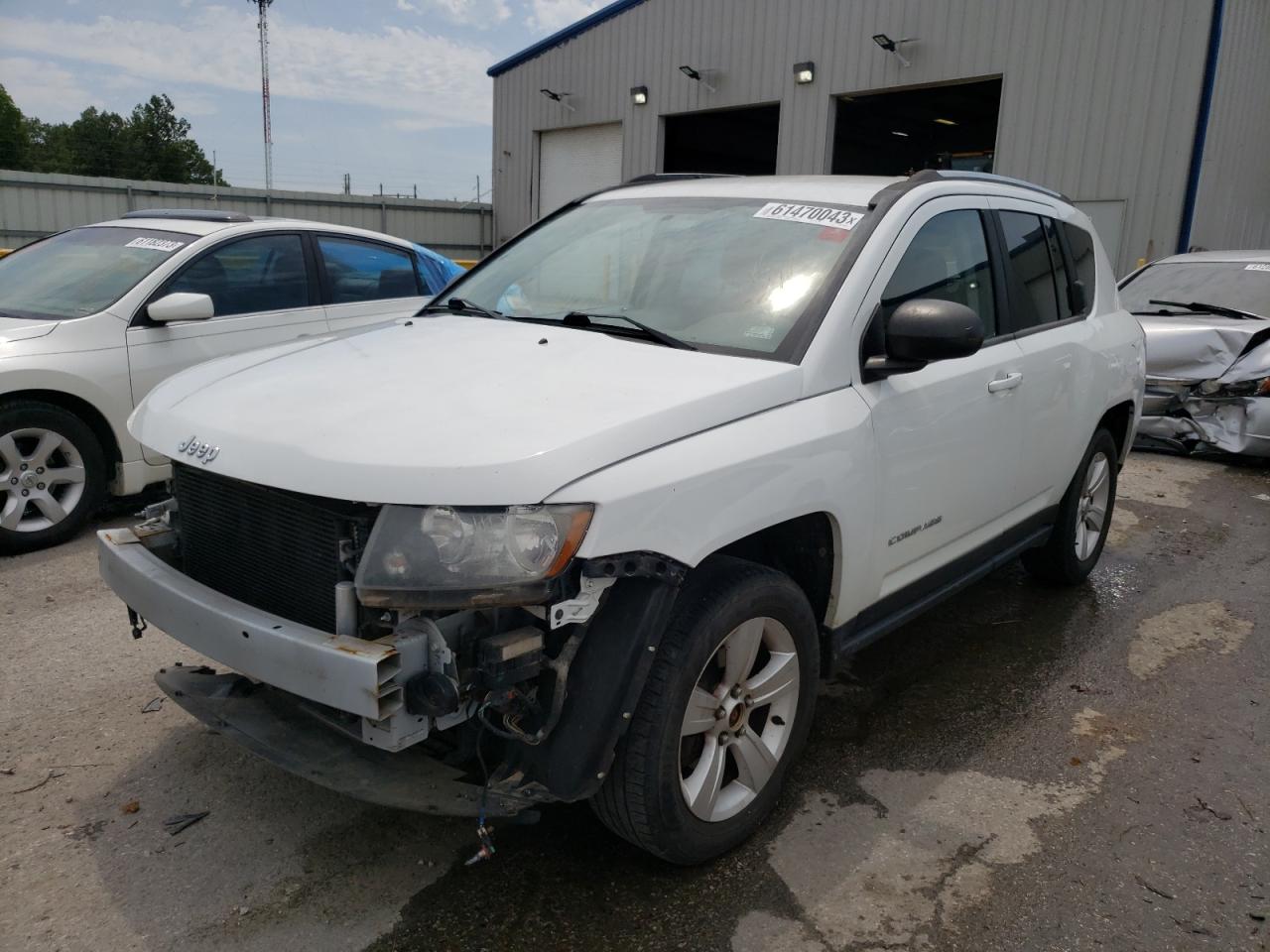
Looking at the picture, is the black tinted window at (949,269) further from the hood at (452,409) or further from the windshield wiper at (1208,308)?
the windshield wiper at (1208,308)

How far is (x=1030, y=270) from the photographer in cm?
410

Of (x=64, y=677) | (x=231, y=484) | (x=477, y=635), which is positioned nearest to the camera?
(x=477, y=635)

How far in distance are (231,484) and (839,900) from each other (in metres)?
1.88

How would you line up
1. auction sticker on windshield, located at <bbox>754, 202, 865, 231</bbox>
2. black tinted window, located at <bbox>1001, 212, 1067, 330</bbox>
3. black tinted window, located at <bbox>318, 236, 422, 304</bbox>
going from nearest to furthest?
1. auction sticker on windshield, located at <bbox>754, 202, 865, 231</bbox>
2. black tinted window, located at <bbox>1001, 212, 1067, 330</bbox>
3. black tinted window, located at <bbox>318, 236, 422, 304</bbox>

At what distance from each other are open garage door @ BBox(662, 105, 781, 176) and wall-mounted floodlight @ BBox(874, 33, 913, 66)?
2742mm

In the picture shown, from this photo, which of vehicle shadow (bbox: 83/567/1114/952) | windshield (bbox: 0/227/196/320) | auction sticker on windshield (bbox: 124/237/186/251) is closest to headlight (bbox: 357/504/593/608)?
vehicle shadow (bbox: 83/567/1114/952)

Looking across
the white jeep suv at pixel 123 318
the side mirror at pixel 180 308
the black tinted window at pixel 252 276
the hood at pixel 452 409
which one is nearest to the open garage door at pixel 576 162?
the white jeep suv at pixel 123 318

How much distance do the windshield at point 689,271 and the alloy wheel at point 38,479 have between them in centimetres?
262

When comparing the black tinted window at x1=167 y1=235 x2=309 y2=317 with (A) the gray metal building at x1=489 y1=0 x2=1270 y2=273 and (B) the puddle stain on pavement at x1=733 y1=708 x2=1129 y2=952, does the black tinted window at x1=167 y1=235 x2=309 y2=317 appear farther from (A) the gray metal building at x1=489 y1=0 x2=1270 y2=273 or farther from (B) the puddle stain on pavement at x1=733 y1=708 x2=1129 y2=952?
(A) the gray metal building at x1=489 y1=0 x2=1270 y2=273

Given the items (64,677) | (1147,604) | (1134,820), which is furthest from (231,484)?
(1147,604)

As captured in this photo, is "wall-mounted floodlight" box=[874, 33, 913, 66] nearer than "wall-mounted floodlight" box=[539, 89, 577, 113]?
Yes

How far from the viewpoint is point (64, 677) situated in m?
3.69

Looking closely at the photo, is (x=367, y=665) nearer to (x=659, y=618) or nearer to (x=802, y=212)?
(x=659, y=618)

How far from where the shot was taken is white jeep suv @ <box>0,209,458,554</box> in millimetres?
5012
